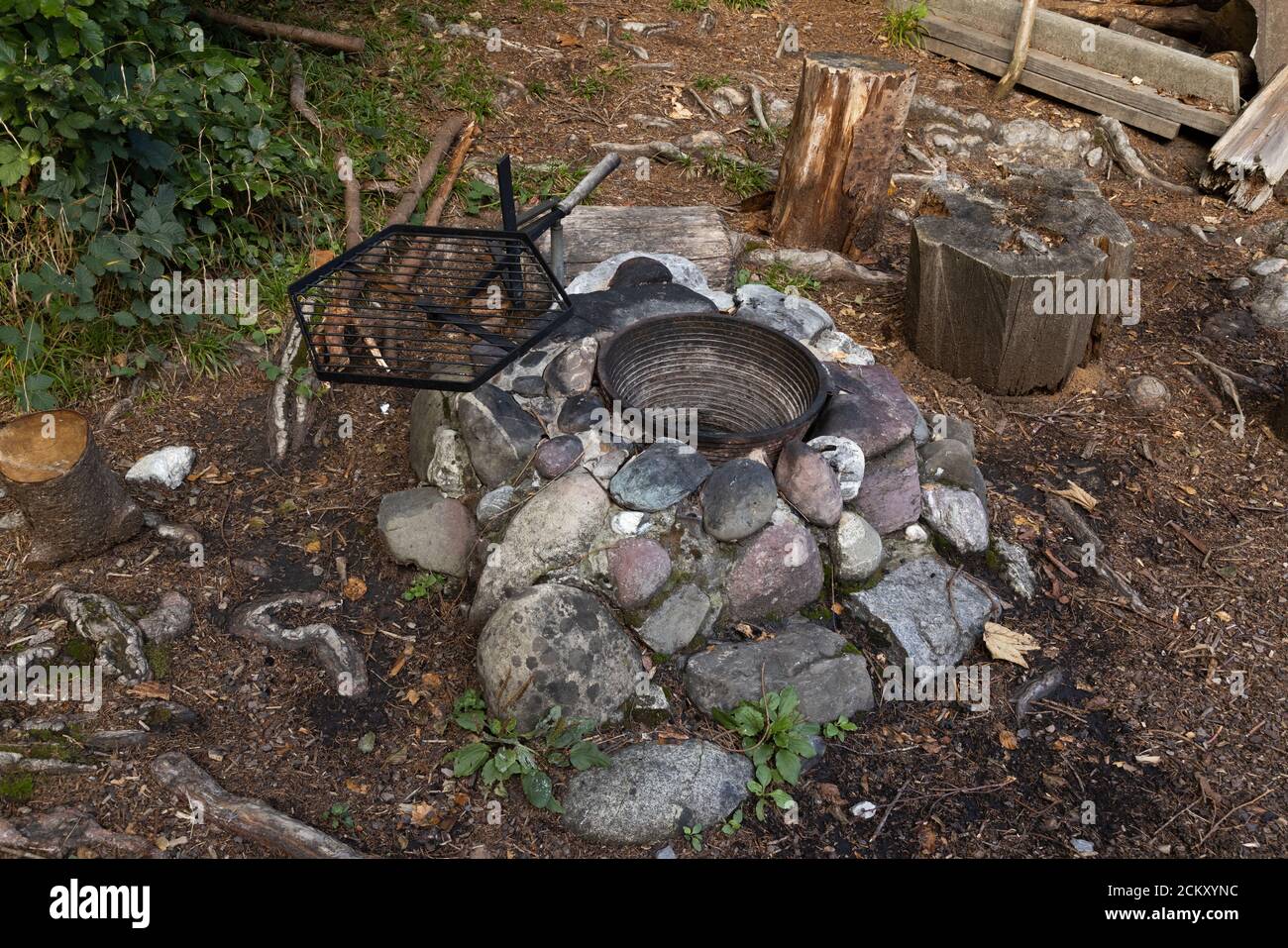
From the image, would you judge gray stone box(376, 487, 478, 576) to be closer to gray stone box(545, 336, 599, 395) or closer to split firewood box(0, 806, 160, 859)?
gray stone box(545, 336, 599, 395)

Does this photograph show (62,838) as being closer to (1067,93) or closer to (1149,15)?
(1067,93)

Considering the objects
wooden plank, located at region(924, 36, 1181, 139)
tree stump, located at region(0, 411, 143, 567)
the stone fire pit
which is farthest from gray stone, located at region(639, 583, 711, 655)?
wooden plank, located at region(924, 36, 1181, 139)

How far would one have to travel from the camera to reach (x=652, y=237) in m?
5.56

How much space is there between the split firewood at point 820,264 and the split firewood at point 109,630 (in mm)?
3710

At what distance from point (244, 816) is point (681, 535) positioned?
5.52ft

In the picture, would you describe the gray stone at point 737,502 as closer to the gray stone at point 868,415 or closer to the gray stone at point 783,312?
the gray stone at point 868,415

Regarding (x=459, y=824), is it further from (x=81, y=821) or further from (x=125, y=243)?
(x=125, y=243)

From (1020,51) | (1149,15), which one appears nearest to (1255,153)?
(1149,15)

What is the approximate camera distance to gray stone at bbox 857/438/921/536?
406 centimetres

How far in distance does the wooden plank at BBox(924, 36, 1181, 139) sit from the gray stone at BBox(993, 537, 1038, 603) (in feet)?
14.3

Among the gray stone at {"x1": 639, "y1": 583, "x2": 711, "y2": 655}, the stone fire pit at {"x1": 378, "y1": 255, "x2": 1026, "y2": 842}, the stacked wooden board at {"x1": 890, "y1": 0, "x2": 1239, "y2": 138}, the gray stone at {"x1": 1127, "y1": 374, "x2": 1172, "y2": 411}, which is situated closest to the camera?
the stone fire pit at {"x1": 378, "y1": 255, "x2": 1026, "y2": 842}

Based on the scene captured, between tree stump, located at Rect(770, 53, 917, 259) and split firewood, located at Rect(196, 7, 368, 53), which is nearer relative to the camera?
tree stump, located at Rect(770, 53, 917, 259)

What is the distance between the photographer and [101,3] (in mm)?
4277

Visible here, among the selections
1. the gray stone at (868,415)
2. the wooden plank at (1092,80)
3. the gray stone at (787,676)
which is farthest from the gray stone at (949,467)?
the wooden plank at (1092,80)
